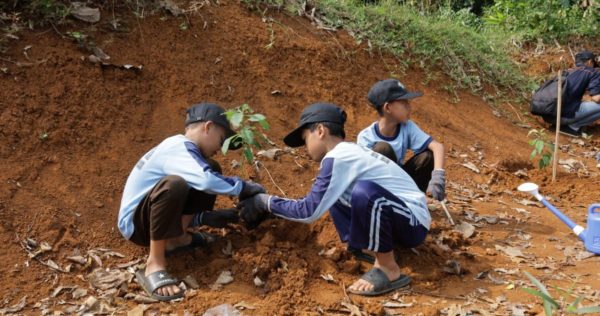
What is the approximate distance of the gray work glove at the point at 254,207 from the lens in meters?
3.23

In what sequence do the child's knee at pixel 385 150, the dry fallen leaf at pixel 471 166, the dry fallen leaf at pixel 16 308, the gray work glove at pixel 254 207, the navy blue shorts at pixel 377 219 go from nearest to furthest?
the dry fallen leaf at pixel 16 308 → the navy blue shorts at pixel 377 219 → the gray work glove at pixel 254 207 → the child's knee at pixel 385 150 → the dry fallen leaf at pixel 471 166

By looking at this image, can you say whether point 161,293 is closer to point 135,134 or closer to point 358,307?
point 358,307

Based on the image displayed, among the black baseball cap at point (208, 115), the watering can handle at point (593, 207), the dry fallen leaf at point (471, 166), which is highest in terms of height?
the black baseball cap at point (208, 115)

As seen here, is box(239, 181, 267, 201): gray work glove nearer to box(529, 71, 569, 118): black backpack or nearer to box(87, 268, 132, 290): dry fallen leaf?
box(87, 268, 132, 290): dry fallen leaf

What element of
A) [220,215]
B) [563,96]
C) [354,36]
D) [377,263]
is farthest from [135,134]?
[563,96]

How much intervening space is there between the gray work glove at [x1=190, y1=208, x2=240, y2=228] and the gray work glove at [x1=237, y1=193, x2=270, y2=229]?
0.17 metres

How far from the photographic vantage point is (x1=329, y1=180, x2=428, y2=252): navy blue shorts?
3020 mm

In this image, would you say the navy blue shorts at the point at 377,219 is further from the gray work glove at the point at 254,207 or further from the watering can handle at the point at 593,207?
the watering can handle at the point at 593,207

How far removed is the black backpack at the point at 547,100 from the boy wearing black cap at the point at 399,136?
3.40 meters

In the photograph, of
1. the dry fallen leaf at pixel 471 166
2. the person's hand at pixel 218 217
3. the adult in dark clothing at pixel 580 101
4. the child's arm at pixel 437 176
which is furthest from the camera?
the adult in dark clothing at pixel 580 101

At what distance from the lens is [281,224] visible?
369 centimetres

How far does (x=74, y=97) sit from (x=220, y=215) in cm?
166

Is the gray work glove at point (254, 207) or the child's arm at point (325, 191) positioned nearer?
the child's arm at point (325, 191)

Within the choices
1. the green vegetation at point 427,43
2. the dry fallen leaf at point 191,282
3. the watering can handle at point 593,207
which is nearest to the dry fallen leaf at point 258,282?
the dry fallen leaf at point 191,282
